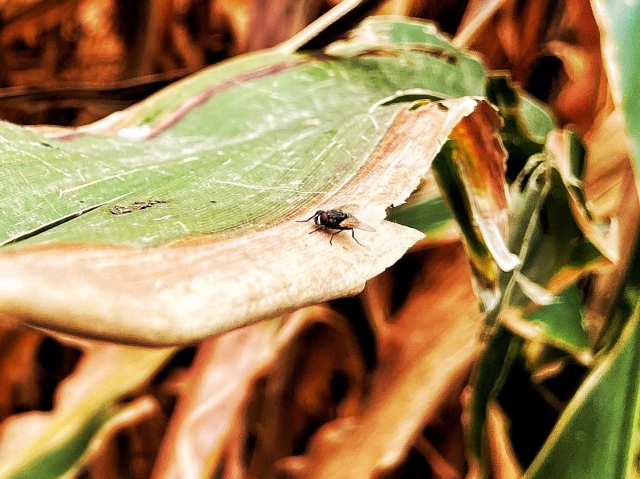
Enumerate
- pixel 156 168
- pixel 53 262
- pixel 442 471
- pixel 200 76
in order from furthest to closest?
1. pixel 442 471
2. pixel 200 76
3. pixel 156 168
4. pixel 53 262

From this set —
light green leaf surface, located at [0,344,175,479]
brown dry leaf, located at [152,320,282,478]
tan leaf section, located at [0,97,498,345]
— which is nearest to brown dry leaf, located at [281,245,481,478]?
brown dry leaf, located at [152,320,282,478]

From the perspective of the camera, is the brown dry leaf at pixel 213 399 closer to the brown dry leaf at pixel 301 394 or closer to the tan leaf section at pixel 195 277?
the brown dry leaf at pixel 301 394

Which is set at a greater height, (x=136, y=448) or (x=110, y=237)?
(x=110, y=237)

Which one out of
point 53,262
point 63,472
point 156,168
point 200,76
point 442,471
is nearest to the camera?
point 53,262

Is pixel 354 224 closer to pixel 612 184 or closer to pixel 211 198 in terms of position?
pixel 211 198

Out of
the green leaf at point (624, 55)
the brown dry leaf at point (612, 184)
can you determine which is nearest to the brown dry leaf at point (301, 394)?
the brown dry leaf at point (612, 184)

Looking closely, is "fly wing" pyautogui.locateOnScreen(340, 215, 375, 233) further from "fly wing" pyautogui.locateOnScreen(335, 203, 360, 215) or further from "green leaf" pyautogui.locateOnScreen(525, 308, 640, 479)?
"green leaf" pyautogui.locateOnScreen(525, 308, 640, 479)

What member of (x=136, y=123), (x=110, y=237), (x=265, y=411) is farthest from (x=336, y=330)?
(x=110, y=237)

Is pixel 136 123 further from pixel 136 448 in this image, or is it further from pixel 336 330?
pixel 136 448
